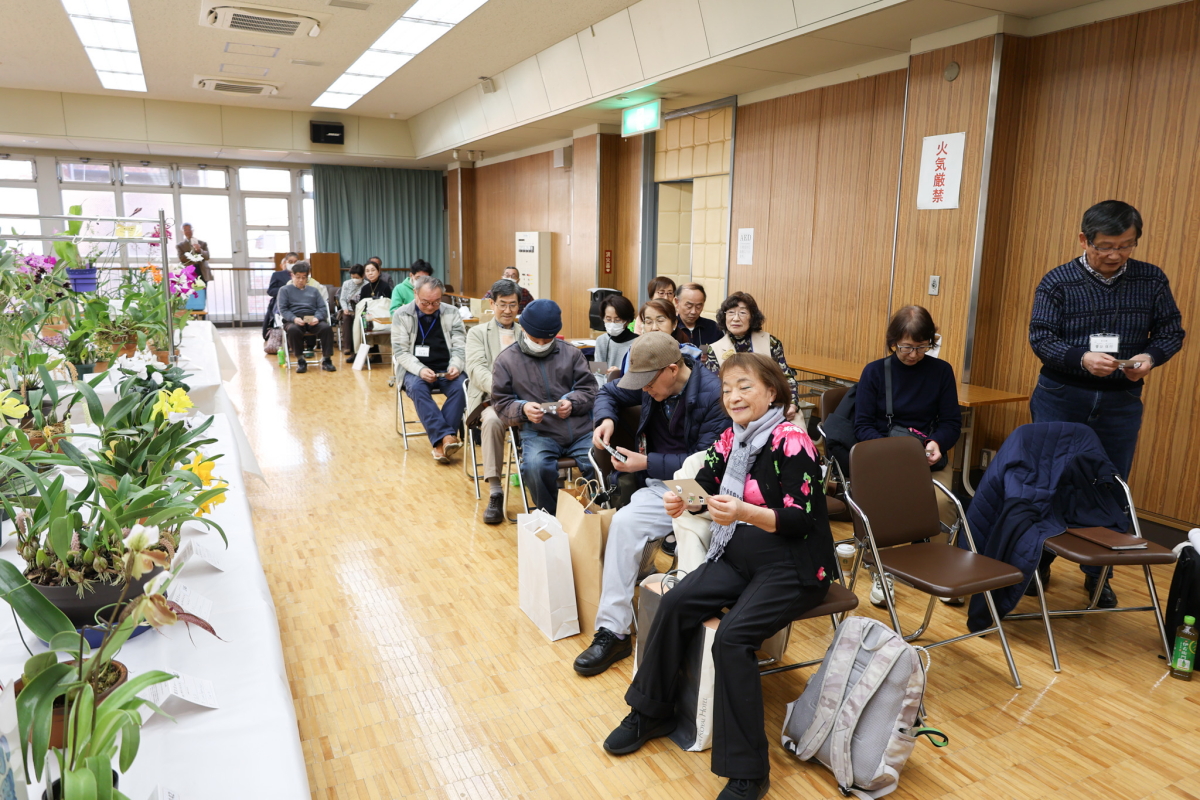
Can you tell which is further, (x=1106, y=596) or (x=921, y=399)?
(x=921, y=399)

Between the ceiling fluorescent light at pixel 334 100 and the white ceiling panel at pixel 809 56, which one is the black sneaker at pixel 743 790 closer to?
the white ceiling panel at pixel 809 56

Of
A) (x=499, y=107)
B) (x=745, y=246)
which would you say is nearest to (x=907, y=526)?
(x=745, y=246)

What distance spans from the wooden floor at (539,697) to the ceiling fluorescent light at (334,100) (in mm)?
8919

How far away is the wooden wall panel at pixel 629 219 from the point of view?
9406 mm

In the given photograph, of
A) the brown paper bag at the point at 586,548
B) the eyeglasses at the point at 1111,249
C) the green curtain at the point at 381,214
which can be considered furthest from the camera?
the green curtain at the point at 381,214

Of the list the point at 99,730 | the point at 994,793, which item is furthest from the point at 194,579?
the point at 994,793

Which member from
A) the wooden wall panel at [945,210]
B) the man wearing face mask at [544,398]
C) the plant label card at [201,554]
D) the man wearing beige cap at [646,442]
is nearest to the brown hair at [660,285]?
the wooden wall panel at [945,210]

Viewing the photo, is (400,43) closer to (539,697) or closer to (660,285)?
(660,285)

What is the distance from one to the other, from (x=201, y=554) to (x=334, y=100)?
11.4 m

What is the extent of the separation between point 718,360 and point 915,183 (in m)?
2.00

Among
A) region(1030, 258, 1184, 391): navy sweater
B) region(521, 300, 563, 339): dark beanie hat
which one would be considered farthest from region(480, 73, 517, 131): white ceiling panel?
region(1030, 258, 1184, 391): navy sweater

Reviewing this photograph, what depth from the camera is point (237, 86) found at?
1090 centimetres

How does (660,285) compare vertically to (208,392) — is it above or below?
above

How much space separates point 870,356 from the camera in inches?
247
